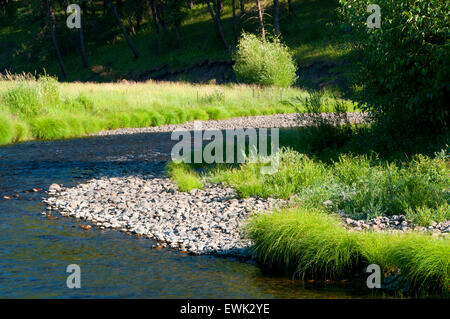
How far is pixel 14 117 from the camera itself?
25.6 metres

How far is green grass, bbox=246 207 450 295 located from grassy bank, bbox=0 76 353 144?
39.1 ft

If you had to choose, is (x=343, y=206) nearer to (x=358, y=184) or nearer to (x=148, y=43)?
(x=358, y=184)

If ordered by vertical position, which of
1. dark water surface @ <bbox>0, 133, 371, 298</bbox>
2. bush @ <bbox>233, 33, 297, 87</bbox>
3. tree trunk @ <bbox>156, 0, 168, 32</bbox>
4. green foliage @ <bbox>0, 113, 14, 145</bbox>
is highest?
tree trunk @ <bbox>156, 0, 168, 32</bbox>

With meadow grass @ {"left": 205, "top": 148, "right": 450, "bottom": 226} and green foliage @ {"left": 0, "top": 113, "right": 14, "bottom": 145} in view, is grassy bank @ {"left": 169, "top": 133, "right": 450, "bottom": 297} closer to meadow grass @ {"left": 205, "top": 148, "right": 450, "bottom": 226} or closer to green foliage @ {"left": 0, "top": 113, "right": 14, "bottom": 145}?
meadow grass @ {"left": 205, "top": 148, "right": 450, "bottom": 226}

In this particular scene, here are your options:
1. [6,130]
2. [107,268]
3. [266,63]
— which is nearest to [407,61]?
[107,268]

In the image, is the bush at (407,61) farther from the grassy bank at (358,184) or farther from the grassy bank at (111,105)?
the grassy bank at (111,105)

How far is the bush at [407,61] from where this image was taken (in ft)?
A: 43.8

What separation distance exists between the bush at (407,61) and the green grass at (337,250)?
21.3ft

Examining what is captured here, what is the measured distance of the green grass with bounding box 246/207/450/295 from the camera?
722 cm

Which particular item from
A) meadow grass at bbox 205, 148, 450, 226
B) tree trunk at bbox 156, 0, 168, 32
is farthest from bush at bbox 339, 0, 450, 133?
tree trunk at bbox 156, 0, 168, 32

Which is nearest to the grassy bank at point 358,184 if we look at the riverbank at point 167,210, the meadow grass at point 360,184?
the meadow grass at point 360,184

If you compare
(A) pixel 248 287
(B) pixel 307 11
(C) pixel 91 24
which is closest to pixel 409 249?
(A) pixel 248 287

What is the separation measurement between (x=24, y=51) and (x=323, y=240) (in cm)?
7928

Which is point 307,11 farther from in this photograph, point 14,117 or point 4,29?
point 4,29
